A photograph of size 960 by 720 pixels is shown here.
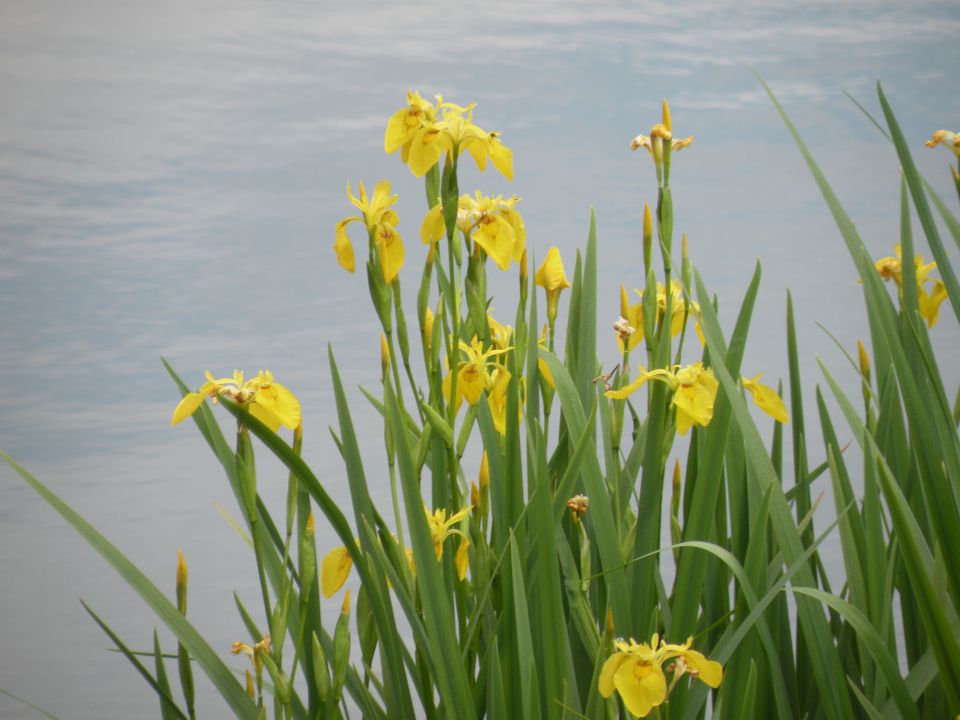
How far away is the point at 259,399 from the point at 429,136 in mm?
194

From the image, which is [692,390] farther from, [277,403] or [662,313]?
[277,403]

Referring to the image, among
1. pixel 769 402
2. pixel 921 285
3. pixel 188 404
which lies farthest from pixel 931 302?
pixel 188 404

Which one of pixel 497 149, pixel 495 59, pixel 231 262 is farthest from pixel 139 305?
pixel 497 149

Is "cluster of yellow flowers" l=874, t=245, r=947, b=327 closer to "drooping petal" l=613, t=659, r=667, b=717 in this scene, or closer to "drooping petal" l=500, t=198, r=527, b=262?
"drooping petal" l=500, t=198, r=527, b=262

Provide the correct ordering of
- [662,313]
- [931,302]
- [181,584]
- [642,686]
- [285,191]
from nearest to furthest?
[642,686] → [181,584] → [662,313] → [931,302] → [285,191]

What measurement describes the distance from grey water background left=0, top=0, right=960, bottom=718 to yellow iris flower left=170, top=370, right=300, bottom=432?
1.09 meters

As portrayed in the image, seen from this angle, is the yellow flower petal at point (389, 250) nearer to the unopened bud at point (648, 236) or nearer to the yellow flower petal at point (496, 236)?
the yellow flower petal at point (496, 236)

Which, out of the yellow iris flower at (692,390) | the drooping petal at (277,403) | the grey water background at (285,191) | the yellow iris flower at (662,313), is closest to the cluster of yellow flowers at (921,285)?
the yellow iris flower at (662,313)

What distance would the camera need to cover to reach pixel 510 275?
108 inches

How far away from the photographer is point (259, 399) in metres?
0.56

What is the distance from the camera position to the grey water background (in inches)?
75.2

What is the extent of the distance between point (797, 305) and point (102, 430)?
153 cm

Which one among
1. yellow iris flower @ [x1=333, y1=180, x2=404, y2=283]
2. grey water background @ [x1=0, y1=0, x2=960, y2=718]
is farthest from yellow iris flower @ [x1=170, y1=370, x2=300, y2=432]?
grey water background @ [x1=0, y1=0, x2=960, y2=718]

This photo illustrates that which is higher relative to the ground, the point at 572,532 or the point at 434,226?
the point at 434,226
